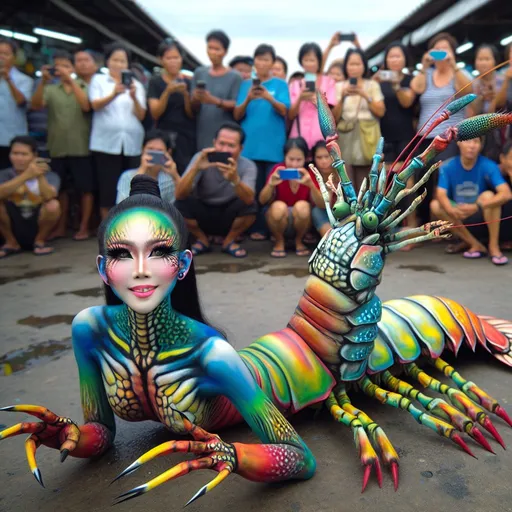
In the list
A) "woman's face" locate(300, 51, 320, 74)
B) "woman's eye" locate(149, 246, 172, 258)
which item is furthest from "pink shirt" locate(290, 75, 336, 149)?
"woman's eye" locate(149, 246, 172, 258)

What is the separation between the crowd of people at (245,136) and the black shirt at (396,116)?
0.01m

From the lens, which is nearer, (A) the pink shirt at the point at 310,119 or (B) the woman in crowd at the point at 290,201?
(B) the woman in crowd at the point at 290,201

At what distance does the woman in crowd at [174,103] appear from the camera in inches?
210

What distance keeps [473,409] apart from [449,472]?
31 centimetres

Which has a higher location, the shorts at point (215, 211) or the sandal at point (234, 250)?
the shorts at point (215, 211)

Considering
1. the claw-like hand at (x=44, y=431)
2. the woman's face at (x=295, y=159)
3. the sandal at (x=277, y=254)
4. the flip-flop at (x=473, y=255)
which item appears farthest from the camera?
the sandal at (x=277, y=254)

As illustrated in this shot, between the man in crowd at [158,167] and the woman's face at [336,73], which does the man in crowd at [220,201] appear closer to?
the man in crowd at [158,167]

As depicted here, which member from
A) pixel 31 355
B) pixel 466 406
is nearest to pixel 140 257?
pixel 466 406

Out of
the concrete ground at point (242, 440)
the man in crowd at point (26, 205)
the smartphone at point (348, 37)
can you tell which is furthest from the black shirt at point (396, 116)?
the man in crowd at point (26, 205)

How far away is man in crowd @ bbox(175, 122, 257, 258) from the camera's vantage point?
4.87 m

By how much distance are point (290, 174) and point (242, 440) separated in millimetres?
3167

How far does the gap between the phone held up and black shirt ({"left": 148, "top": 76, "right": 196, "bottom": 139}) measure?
1148 millimetres

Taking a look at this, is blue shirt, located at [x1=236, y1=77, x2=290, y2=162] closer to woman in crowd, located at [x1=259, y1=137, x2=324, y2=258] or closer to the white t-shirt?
woman in crowd, located at [x1=259, y1=137, x2=324, y2=258]

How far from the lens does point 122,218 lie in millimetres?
1604
